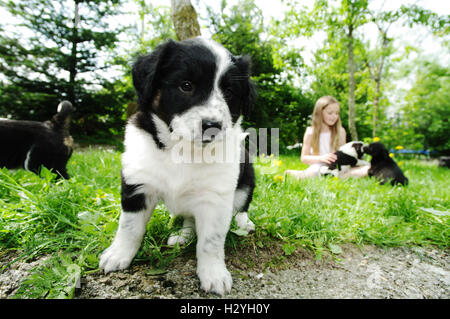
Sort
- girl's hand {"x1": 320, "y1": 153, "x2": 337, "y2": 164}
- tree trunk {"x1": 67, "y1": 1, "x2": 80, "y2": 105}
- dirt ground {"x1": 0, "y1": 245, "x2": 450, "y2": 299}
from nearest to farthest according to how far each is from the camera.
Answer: dirt ground {"x1": 0, "y1": 245, "x2": 450, "y2": 299}, girl's hand {"x1": 320, "y1": 153, "x2": 337, "y2": 164}, tree trunk {"x1": 67, "y1": 1, "x2": 80, "y2": 105}

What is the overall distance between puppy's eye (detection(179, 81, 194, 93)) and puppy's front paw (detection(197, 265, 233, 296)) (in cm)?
113

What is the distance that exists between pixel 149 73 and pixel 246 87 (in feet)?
2.47

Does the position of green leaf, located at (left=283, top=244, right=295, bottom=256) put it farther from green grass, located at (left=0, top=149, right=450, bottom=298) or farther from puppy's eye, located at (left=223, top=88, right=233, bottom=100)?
puppy's eye, located at (left=223, top=88, right=233, bottom=100)

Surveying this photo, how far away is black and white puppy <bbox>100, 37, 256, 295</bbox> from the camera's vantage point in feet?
5.37

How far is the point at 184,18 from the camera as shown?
14.6ft

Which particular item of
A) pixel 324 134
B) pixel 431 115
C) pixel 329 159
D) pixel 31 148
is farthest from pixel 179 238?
pixel 431 115

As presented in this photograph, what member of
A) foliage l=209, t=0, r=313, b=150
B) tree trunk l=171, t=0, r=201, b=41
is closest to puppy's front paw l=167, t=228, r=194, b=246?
tree trunk l=171, t=0, r=201, b=41

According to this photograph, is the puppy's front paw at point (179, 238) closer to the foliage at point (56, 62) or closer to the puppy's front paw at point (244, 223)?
the puppy's front paw at point (244, 223)

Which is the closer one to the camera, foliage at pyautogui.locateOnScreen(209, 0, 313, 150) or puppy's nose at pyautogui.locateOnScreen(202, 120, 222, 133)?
puppy's nose at pyautogui.locateOnScreen(202, 120, 222, 133)

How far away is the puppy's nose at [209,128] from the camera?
153 centimetres

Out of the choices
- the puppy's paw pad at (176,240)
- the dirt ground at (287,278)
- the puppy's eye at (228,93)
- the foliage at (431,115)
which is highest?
the foliage at (431,115)

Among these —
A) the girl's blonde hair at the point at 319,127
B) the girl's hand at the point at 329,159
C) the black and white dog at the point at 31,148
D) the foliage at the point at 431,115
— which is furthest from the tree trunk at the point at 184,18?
the foliage at the point at 431,115

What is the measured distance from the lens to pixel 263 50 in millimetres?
10562

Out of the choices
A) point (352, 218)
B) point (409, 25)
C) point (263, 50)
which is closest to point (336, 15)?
point (409, 25)
